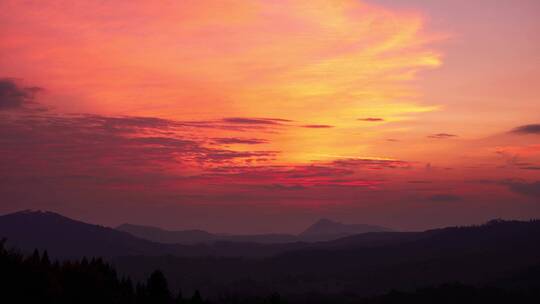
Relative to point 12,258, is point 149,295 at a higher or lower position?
lower

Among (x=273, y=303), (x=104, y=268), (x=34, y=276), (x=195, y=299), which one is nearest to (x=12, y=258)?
(x=34, y=276)

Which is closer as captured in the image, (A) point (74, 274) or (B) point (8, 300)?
(B) point (8, 300)

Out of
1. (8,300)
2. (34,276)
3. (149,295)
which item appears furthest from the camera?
(149,295)

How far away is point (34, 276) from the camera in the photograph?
12000 centimetres

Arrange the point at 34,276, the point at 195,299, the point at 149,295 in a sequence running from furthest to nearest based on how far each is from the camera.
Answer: the point at 195,299, the point at 149,295, the point at 34,276

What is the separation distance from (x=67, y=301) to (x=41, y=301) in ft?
33.5

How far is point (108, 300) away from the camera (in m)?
134

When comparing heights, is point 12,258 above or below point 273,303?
above

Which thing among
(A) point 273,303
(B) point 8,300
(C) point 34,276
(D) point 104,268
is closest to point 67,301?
(C) point 34,276

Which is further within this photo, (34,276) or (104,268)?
(104,268)

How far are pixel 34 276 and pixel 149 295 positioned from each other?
26145 mm

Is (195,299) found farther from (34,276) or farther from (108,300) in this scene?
(34,276)

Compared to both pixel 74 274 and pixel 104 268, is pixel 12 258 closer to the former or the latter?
pixel 74 274

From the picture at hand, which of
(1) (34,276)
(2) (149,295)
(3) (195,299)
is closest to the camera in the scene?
(1) (34,276)
